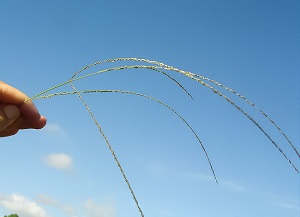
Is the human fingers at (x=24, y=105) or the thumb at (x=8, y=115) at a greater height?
the human fingers at (x=24, y=105)

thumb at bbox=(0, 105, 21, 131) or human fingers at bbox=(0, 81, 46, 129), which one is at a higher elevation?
human fingers at bbox=(0, 81, 46, 129)

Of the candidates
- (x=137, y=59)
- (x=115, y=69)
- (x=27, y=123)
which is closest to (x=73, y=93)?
(x=115, y=69)

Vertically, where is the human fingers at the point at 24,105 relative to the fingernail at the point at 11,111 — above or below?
above

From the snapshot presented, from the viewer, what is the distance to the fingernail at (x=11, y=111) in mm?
2073

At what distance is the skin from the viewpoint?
80.7 inches

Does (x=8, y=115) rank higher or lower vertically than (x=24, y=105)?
lower

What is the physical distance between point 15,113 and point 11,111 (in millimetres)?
35

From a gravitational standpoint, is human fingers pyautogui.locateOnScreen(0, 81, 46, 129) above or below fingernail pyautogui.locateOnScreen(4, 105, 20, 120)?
above

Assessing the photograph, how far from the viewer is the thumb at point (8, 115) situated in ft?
6.75

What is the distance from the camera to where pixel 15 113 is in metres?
2.12

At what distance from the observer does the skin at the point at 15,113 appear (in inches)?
80.7

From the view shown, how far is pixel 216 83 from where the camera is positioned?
59.0 inches

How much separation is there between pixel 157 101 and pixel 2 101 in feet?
2.67

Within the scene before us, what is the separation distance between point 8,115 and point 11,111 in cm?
3
